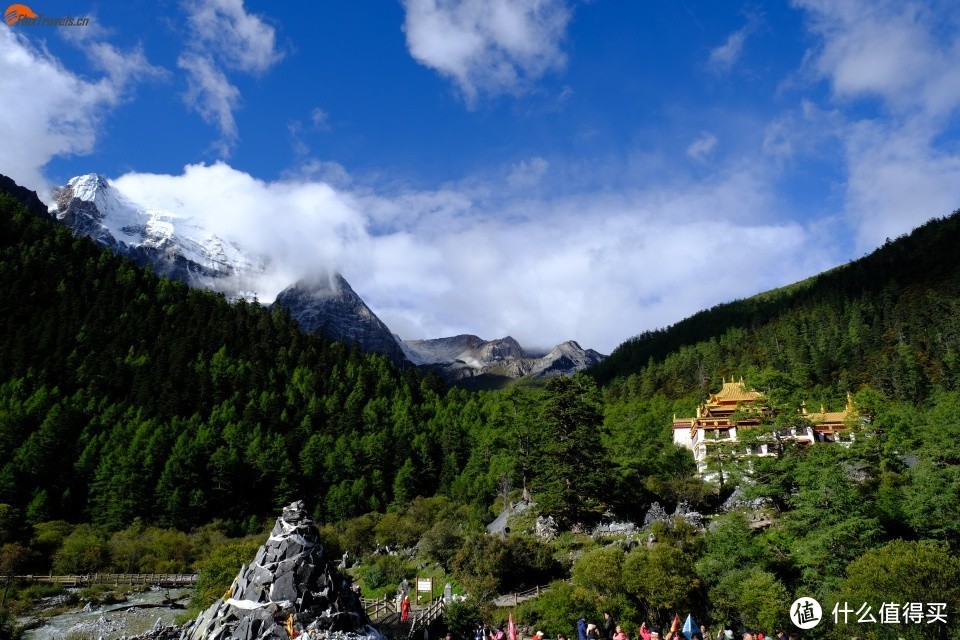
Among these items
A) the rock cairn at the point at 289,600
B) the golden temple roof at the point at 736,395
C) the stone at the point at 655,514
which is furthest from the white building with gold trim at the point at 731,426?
the rock cairn at the point at 289,600

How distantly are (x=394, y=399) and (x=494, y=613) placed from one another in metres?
71.7

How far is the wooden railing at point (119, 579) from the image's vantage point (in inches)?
1852

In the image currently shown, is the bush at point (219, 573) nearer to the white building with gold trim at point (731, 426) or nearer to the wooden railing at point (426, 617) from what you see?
the wooden railing at point (426, 617)

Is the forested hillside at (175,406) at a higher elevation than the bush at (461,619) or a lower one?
higher

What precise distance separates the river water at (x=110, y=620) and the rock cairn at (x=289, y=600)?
22700 millimetres

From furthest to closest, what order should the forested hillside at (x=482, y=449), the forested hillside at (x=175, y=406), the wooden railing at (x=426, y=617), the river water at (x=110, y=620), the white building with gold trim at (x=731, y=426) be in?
the forested hillside at (x=175, y=406), the white building with gold trim at (x=731, y=426), the river water at (x=110, y=620), the forested hillside at (x=482, y=449), the wooden railing at (x=426, y=617)

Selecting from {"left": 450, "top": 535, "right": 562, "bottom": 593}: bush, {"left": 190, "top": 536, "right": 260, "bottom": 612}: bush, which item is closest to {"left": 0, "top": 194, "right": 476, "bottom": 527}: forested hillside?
{"left": 190, "top": 536, "right": 260, "bottom": 612}: bush

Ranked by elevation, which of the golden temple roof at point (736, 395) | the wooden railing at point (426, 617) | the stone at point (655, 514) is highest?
the golden temple roof at point (736, 395)

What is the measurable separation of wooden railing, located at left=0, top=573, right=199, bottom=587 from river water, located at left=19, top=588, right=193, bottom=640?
9.14 feet

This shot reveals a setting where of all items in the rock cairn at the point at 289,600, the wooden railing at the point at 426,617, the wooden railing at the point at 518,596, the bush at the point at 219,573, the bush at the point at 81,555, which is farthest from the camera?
the bush at the point at 81,555

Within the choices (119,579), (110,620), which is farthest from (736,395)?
(119,579)

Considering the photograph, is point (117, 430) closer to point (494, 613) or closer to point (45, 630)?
point (45, 630)

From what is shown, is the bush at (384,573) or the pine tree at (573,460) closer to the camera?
the pine tree at (573,460)

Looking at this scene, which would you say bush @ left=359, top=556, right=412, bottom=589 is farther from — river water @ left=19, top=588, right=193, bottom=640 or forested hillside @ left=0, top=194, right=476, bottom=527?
forested hillside @ left=0, top=194, right=476, bottom=527
